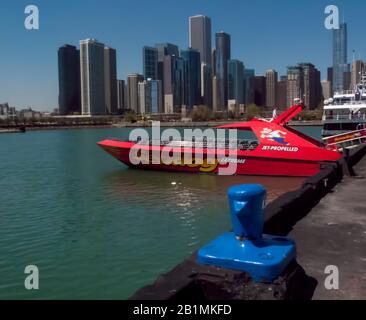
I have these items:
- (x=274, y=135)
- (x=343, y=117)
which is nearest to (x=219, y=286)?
(x=274, y=135)

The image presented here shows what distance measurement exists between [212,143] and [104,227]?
1175 centimetres

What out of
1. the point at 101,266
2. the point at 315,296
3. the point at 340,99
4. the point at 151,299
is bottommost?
the point at 101,266

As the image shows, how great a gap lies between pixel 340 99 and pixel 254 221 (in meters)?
40.9

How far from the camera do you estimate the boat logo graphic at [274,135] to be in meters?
21.0

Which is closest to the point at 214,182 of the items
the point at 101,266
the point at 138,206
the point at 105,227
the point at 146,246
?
the point at 138,206

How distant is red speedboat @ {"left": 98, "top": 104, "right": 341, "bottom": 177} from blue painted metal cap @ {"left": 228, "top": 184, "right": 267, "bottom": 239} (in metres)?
16.1

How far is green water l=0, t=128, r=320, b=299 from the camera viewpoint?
8.48m

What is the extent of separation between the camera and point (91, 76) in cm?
17550

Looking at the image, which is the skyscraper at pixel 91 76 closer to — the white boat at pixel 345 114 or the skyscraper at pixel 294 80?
the skyscraper at pixel 294 80

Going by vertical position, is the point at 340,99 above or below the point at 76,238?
above

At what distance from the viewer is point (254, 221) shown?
15.8 ft

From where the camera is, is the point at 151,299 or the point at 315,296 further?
the point at 315,296
